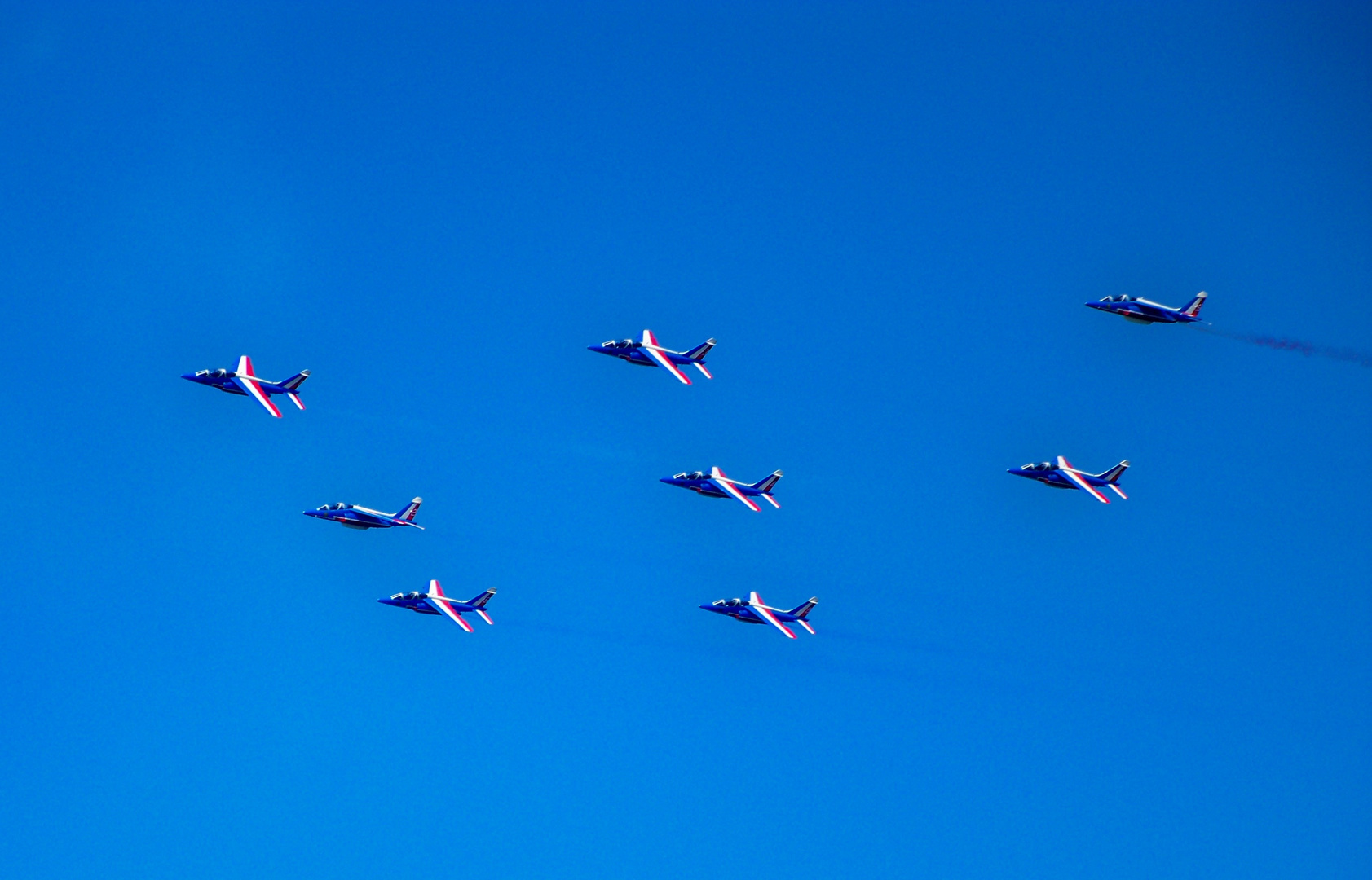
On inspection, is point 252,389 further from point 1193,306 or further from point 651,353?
point 1193,306

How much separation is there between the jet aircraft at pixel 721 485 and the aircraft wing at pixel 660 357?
9.21 meters

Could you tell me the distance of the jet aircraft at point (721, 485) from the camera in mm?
134625

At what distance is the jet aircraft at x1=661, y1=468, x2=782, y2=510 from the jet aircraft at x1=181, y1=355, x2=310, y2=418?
2901 centimetres

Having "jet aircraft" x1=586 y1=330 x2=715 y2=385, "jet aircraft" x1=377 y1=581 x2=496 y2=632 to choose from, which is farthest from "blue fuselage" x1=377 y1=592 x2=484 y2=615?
"jet aircraft" x1=586 y1=330 x2=715 y2=385

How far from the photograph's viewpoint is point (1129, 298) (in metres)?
131

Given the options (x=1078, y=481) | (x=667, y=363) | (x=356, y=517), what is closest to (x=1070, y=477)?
(x=1078, y=481)

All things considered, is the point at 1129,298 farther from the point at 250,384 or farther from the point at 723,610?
the point at 250,384

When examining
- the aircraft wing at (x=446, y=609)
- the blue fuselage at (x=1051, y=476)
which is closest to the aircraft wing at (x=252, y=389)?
the aircraft wing at (x=446, y=609)

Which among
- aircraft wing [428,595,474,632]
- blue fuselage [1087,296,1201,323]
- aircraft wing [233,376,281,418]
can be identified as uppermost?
Answer: blue fuselage [1087,296,1201,323]

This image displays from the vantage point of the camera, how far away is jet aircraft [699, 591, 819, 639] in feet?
459

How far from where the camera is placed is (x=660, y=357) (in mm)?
130625

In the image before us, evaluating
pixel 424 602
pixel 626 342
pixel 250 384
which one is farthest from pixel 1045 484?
pixel 250 384

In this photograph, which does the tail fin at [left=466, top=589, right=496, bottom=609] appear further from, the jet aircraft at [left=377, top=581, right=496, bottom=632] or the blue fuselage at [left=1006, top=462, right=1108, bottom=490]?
the blue fuselage at [left=1006, top=462, right=1108, bottom=490]

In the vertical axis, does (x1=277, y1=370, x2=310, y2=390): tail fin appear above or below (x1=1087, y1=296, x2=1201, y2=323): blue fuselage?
below
